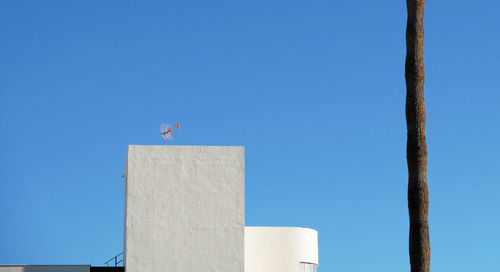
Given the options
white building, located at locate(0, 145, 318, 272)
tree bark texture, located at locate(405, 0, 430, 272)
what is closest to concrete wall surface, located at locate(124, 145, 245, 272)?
white building, located at locate(0, 145, 318, 272)

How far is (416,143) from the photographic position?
51.1 feet

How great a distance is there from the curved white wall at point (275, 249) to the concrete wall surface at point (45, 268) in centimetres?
628

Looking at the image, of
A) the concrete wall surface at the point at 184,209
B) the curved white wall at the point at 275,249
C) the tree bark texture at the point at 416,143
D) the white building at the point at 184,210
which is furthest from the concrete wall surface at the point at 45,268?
the tree bark texture at the point at 416,143

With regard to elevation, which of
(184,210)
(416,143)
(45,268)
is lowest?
(45,268)

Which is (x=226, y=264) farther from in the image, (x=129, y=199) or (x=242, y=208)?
(x=129, y=199)

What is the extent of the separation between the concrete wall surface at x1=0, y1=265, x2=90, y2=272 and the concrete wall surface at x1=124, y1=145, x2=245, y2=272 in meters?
1.92

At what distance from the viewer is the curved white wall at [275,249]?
3136cm

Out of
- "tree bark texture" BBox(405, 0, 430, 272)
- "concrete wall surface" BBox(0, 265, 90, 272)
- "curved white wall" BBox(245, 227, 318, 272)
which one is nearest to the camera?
"tree bark texture" BBox(405, 0, 430, 272)

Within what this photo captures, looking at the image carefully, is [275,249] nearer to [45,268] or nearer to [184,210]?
[184,210]

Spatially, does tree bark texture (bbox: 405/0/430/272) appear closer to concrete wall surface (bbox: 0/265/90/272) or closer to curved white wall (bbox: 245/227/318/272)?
curved white wall (bbox: 245/227/318/272)

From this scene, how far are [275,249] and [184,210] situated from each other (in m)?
4.51

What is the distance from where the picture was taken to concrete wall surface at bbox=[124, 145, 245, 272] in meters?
29.1

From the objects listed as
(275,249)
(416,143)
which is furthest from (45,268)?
(416,143)

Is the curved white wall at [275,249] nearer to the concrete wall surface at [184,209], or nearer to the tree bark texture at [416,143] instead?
the concrete wall surface at [184,209]
